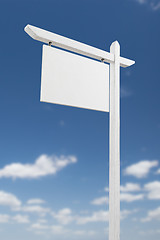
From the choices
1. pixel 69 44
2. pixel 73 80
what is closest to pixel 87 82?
Answer: pixel 73 80

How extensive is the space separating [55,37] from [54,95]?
46 centimetres

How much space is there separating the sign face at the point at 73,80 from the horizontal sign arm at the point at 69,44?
0.08 meters

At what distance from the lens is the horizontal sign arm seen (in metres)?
2.16

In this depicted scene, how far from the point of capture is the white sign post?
214 centimetres

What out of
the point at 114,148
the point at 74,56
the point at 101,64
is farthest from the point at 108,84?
the point at 114,148

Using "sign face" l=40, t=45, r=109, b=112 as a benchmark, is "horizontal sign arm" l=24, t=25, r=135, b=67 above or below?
above

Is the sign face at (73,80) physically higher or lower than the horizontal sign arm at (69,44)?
lower

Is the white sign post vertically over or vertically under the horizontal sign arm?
under

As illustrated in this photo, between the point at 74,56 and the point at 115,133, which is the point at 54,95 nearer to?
the point at 74,56

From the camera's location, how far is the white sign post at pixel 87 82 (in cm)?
214

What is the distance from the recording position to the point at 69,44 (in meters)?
2.29

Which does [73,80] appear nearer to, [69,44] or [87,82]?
[87,82]

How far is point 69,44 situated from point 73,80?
291 mm

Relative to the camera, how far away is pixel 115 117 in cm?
239
